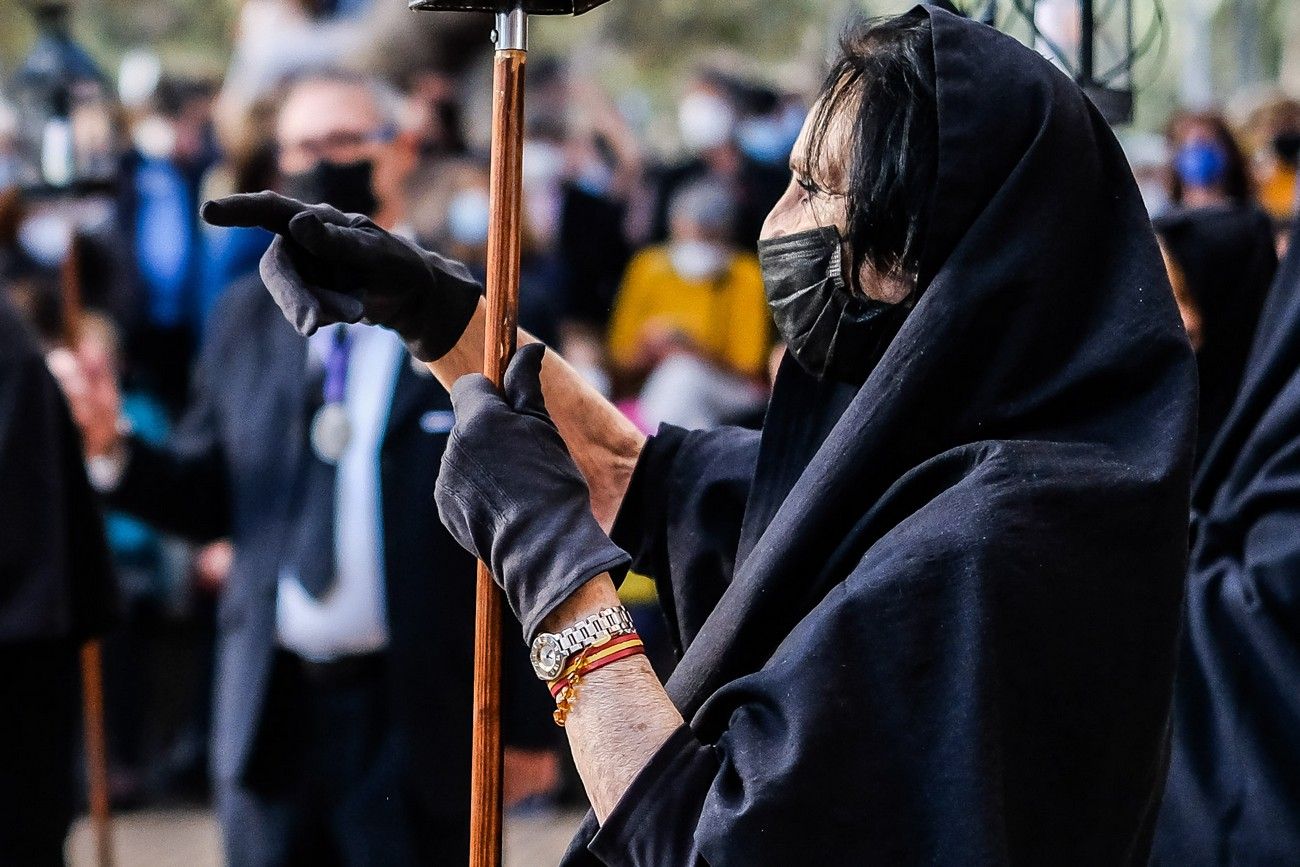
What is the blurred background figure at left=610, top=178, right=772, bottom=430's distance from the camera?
7191 mm

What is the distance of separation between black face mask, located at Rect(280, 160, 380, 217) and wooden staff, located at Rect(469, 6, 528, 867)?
2359 millimetres

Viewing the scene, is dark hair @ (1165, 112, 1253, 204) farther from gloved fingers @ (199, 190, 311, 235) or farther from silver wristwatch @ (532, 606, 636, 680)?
silver wristwatch @ (532, 606, 636, 680)

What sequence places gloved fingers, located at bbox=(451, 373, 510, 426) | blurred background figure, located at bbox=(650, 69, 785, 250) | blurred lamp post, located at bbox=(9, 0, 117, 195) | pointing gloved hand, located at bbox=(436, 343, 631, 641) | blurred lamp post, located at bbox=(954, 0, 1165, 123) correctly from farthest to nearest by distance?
1. blurred background figure, located at bbox=(650, 69, 785, 250)
2. blurred lamp post, located at bbox=(9, 0, 117, 195)
3. blurred lamp post, located at bbox=(954, 0, 1165, 123)
4. gloved fingers, located at bbox=(451, 373, 510, 426)
5. pointing gloved hand, located at bbox=(436, 343, 631, 641)

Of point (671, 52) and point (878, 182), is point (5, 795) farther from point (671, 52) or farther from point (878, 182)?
point (671, 52)

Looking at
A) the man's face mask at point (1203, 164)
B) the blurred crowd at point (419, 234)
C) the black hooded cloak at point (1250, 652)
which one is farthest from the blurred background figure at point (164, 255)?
the black hooded cloak at point (1250, 652)

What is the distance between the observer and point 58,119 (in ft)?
18.9

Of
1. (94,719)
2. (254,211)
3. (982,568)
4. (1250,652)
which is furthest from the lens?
(94,719)

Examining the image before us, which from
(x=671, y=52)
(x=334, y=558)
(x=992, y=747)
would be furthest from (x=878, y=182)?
(x=671, y=52)

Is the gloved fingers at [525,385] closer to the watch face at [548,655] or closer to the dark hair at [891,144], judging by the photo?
the watch face at [548,655]

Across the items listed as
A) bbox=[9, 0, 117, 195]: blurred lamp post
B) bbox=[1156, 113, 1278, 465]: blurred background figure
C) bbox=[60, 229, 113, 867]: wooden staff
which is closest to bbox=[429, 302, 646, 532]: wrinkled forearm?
bbox=[1156, 113, 1278, 465]: blurred background figure

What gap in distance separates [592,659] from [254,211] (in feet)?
2.41

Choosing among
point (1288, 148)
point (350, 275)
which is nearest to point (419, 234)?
point (350, 275)

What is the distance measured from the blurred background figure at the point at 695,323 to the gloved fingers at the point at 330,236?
4633 mm

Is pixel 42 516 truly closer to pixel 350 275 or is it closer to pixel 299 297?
pixel 350 275
